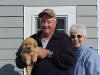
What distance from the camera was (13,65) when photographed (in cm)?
465

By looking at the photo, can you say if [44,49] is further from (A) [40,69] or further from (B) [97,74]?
(B) [97,74]

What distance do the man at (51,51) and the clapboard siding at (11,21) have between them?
1.52 meters

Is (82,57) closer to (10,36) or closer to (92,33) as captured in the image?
(92,33)

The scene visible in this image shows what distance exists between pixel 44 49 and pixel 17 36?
1698mm

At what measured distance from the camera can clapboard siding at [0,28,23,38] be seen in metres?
4.64

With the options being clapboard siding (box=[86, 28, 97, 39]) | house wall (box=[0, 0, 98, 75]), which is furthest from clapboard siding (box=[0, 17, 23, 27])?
clapboard siding (box=[86, 28, 97, 39])

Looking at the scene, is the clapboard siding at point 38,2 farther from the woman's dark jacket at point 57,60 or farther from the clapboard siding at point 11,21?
the woman's dark jacket at point 57,60

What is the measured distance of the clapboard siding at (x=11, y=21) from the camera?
4.66 metres

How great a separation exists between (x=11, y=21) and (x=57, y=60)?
1.85m

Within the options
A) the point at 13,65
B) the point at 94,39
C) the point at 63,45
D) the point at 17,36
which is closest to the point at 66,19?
the point at 94,39

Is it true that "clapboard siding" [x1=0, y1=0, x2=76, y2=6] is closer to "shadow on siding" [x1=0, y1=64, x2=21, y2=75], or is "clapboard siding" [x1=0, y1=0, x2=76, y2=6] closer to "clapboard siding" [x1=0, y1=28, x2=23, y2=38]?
"clapboard siding" [x1=0, y1=28, x2=23, y2=38]

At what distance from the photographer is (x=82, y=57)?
3186 mm

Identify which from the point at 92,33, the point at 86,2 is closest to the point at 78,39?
the point at 92,33

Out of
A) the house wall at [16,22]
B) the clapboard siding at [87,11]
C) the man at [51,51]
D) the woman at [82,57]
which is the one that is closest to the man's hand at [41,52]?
the man at [51,51]
